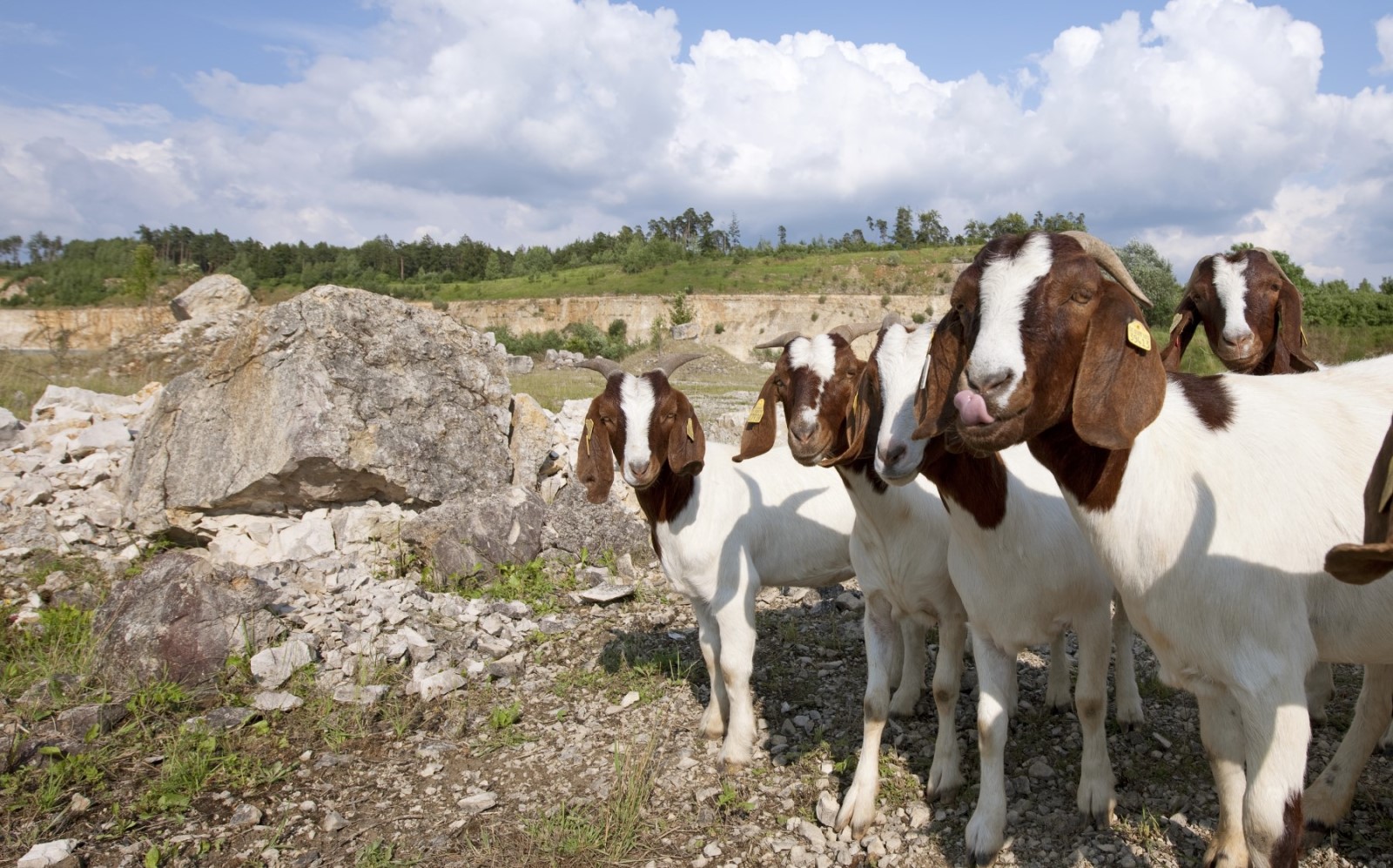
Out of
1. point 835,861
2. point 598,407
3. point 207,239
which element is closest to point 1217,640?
point 835,861

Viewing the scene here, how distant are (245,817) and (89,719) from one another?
1367 mm

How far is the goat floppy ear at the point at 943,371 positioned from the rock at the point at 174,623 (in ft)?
15.9

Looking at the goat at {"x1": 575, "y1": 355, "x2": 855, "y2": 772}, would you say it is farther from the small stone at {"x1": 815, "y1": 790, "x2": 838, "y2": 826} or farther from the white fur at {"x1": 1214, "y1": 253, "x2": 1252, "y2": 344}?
the white fur at {"x1": 1214, "y1": 253, "x2": 1252, "y2": 344}

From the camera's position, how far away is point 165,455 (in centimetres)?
786

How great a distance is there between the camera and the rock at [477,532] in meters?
7.32

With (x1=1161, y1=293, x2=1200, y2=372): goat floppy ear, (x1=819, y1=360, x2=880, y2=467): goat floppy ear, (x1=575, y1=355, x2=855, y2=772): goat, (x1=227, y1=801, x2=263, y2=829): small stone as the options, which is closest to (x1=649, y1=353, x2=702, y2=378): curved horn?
(x1=575, y1=355, x2=855, y2=772): goat

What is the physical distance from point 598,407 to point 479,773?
2091mm

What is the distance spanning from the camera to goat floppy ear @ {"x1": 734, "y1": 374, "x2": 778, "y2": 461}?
432 cm

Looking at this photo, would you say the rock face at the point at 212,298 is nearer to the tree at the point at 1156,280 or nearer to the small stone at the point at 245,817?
the small stone at the point at 245,817

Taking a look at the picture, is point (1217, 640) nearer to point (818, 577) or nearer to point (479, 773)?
point (818, 577)

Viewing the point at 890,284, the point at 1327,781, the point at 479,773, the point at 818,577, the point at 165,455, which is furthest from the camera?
the point at 890,284

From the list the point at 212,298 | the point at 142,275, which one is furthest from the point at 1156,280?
the point at 142,275

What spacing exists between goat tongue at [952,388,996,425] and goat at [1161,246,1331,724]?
2753mm

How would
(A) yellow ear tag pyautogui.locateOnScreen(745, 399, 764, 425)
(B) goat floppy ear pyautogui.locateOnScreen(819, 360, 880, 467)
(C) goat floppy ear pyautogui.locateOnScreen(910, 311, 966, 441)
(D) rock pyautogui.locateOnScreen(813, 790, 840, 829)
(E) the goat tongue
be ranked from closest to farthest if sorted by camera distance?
(E) the goat tongue → (C) goat floppy ear pyautogui.locateOnScreen(910, 311, 966, 441) → (B) goat floppy ear pyautogui.locateOnScreen(819, 360, 880, 467) → (D) rock pyautogui.locateOnScreen(813, 790, 840, 829) → (A) yellow ear tag pyautogui.locateOnScreen(745, 399, 764, 425)
